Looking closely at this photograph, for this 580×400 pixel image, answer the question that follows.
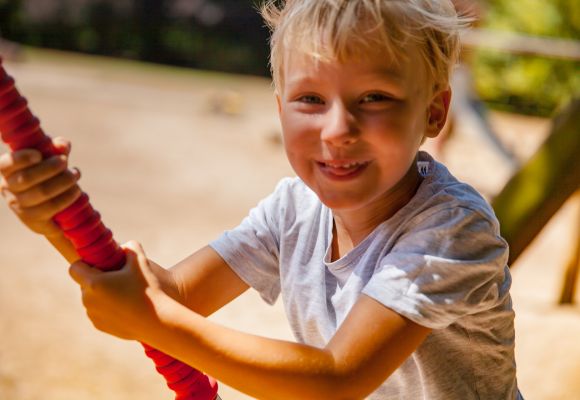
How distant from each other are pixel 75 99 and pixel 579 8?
21.0 ft

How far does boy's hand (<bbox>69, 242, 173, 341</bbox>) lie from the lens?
97 cm

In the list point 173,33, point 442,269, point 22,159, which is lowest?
point 442,269

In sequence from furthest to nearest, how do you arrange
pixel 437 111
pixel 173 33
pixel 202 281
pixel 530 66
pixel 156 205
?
pixel 173 33 < pixel 530 66 < pixel 156 205 < pixel 202 281 < pixel 437 111

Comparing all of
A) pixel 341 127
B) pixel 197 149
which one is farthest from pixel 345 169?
pixel 197 149

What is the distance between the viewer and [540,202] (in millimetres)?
2043

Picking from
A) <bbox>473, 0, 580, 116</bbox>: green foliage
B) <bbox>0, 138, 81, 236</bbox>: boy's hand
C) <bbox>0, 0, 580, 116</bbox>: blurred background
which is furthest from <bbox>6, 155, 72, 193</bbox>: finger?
<bbox>0, 0, 580, 116</bbox>: blurred background

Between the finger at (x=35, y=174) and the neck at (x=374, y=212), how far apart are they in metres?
0.52

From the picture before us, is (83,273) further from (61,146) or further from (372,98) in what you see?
(372,98)

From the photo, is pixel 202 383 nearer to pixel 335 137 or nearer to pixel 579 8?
pixel 335 137

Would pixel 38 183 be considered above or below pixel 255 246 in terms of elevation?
above

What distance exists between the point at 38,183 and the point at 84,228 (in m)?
0.09

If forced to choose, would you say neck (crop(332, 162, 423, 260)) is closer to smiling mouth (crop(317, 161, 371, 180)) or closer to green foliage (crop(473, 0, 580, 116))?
smiling mouth (crop(317, 161, 371, 180))

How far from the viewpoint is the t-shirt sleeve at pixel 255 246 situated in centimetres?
140

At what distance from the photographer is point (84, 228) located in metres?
0.98
